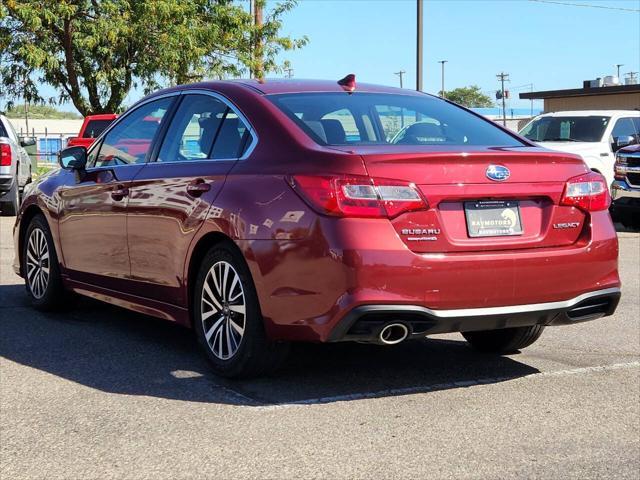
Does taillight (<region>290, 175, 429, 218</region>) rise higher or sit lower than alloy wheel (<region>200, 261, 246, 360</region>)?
higher

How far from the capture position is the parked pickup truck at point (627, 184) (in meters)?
15.2

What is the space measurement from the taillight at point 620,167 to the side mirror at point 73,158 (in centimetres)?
1067

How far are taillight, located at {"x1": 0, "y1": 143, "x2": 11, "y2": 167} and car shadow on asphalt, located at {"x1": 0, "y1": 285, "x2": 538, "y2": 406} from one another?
921cm

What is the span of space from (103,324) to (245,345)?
2236 mm

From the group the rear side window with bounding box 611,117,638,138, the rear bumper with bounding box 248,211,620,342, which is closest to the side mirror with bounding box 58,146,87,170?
the rear bumper with bounding box 248,211,620,342

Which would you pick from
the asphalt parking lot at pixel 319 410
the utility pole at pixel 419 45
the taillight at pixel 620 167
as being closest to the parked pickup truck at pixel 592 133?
the taillight at pixel 620 167

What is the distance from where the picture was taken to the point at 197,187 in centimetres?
544

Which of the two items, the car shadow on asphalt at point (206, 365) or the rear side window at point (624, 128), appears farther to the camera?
the rear side window at point (624, 128)

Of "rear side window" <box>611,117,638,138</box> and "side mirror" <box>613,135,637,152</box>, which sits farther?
"rear side window" <box>611,117,638,138</box>

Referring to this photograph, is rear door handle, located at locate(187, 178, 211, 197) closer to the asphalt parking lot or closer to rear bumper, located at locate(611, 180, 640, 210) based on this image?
the asphalt parking lot

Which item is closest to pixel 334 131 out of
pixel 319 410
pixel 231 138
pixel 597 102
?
pixel 231 138

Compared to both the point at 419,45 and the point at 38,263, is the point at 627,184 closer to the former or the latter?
the point at 38,263

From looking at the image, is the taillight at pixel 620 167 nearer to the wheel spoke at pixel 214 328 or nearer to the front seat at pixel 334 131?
the front seat at pixel 334 131

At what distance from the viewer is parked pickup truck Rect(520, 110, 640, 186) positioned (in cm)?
1647
